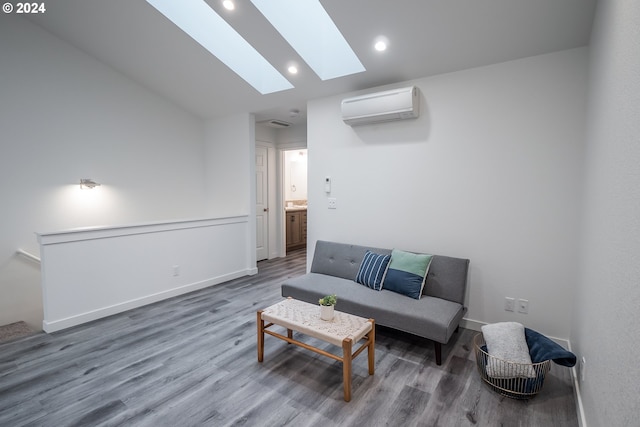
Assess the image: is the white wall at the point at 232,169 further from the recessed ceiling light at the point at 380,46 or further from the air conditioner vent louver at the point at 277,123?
the recessed ceiling light at the point at 380,46

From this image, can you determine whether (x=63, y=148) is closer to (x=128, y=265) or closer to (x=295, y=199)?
(x=128, y=265)

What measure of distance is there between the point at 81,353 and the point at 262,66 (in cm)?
366

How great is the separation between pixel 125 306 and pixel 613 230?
13.7 ft

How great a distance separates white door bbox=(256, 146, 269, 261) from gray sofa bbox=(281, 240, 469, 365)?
8.14ft

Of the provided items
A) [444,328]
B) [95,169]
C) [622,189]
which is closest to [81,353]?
[95,169]

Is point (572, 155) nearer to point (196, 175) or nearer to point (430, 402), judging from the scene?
Answer: point (430, 402)

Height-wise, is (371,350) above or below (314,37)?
below

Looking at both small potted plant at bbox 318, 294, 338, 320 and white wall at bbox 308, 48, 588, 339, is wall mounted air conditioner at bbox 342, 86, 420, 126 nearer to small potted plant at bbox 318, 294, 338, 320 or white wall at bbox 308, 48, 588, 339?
white wall at bbox 308, 48, 588, 339

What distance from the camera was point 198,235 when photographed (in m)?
4.18

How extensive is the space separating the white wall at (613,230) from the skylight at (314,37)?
83.6 inches

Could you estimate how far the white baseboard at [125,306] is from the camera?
2977mm

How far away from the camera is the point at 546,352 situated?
6.68 ft

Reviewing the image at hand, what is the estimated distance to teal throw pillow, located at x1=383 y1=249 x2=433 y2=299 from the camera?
286 cm

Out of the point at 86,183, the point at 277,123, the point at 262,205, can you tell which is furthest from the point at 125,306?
the point at 277,123
